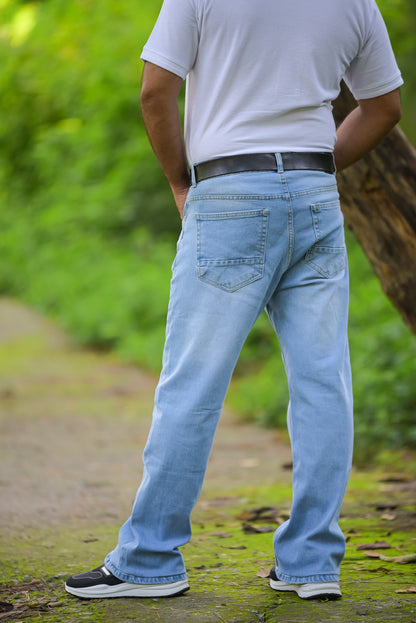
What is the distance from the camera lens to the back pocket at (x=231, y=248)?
237 cm

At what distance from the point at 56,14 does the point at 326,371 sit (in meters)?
17.6

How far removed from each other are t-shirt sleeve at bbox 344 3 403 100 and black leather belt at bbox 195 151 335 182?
336 mm

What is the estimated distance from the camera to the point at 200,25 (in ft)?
7.61

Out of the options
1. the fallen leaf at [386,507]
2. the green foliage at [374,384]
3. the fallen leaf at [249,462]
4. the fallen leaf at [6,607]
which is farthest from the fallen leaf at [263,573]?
the fallen leaf at [249,462]

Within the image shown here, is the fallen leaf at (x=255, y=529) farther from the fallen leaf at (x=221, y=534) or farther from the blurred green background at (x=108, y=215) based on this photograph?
the blurred green background at (x=108, y=215)

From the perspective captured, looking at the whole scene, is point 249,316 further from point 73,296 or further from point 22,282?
point 22,282

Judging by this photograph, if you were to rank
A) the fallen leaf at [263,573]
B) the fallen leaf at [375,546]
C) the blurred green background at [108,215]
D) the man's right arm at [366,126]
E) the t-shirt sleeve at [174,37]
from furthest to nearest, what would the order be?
1. the blurred green background at [108,215]
2. the fallen leaf at [375,546]
3. the fallen leaf at [263,573]
4. the man's right arm at [366,126]
5. the t-shirt sleeve at [174,37]

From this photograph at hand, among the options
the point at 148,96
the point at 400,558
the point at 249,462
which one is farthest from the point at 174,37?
the point at 249,462

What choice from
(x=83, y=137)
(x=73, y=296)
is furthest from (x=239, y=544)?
(x=83, y=137)

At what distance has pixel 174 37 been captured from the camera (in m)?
2.30

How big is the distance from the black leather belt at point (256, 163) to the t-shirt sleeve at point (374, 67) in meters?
0.34

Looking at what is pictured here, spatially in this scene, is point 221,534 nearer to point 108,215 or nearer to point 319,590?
point 319,590

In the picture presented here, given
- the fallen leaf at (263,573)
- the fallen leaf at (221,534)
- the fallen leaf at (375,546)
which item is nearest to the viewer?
the fallen leaf at (263,573)

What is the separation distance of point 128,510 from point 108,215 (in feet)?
35.1
